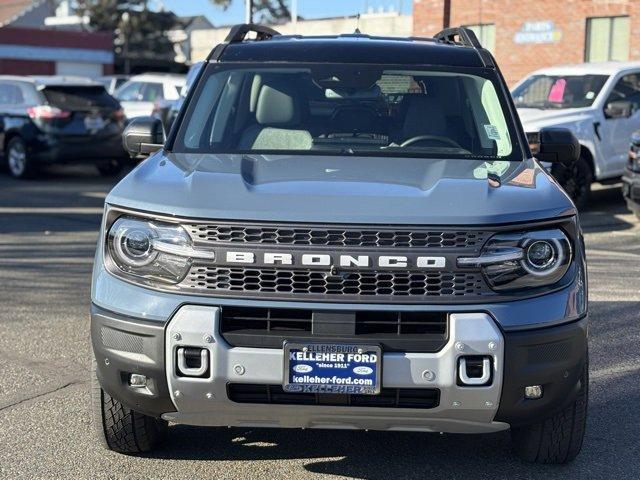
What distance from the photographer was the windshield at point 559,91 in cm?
1356

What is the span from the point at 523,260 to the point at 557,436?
2.99 ft

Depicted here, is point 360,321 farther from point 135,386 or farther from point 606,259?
point 606,259

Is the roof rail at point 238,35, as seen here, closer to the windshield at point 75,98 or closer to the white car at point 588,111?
the white car at point 588,111

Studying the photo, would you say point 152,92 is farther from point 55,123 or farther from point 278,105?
point 278,105

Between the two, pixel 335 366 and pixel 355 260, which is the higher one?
pixel 355 260

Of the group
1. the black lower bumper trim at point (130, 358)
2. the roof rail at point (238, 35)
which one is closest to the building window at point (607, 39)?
the roof rail at point (238, 35)

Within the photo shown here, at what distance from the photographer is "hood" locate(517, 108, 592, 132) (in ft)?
42.0

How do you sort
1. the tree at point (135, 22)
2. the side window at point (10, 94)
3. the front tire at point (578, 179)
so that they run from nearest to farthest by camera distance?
the front tire at point (578, 179) → the side window at point (10, 94) → the tree at point (135, 22)

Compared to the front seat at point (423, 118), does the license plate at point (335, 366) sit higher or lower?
lower

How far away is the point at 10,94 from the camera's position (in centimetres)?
1681

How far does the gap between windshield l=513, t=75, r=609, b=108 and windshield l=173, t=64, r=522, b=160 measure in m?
8.50

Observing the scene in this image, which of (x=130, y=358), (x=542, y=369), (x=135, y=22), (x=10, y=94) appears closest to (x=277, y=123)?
(x=130, y=358)

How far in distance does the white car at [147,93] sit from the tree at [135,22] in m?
46.2

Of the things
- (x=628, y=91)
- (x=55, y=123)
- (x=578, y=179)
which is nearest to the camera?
(x=578, y=179)
